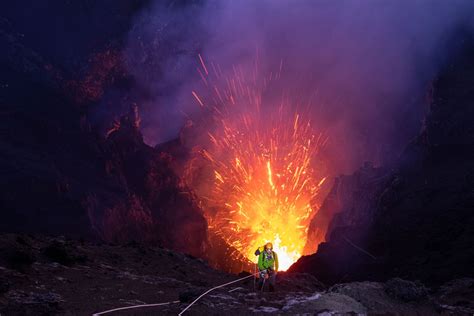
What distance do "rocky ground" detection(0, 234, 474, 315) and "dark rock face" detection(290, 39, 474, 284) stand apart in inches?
330

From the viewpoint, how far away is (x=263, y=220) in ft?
254

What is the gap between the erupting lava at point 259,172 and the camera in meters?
78.1

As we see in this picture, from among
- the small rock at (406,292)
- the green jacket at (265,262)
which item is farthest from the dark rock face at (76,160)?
the small rock at (406,292)

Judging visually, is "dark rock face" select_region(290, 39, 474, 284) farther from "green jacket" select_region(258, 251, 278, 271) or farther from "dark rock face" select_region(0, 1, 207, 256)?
"dark rock face" select_region(0, 1, 207, 256)

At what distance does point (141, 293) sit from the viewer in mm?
20047

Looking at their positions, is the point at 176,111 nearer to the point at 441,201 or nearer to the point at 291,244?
the point at 291,244

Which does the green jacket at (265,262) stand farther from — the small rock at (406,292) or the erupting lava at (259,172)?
the erupting lava at (259,172)

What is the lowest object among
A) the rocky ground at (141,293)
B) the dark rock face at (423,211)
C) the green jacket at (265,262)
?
the rocky ground at (141,293)

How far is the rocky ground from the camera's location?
15992mm

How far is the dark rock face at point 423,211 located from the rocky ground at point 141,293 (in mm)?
8393

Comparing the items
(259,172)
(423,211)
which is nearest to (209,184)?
(259,172)

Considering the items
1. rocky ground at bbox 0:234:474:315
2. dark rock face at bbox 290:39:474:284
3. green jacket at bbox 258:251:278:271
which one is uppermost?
dark rock face at bbox 290:39:474:284

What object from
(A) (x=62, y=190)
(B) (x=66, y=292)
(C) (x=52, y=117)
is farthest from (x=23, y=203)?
(B) (x=66, y=292)

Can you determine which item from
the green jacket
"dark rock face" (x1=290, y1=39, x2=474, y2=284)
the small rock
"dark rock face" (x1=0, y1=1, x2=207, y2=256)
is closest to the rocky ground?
the small rock
